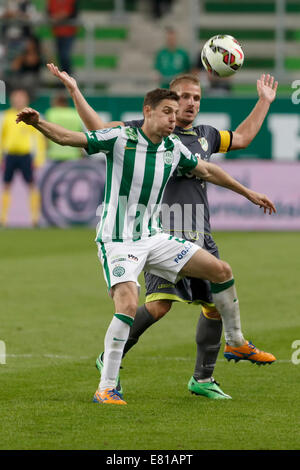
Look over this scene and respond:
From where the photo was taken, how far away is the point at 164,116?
666cm

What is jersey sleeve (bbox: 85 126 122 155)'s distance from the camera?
259 inches

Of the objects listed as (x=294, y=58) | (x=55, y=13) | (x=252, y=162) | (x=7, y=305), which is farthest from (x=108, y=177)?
(x=294, y=58)

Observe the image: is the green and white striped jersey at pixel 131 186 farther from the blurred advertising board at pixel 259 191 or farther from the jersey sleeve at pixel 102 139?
the blurred advertising board at pixel 259 191

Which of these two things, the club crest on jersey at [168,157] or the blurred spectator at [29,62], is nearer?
the club crest on jersey at [168,157]

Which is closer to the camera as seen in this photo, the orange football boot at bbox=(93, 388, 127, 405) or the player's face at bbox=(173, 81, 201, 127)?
the orange football boot at bbox=(93, 388, 127, 405)

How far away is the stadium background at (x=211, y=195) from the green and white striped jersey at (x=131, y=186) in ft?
3.75

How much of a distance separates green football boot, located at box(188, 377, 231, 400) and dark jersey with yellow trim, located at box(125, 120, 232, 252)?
0.93 m

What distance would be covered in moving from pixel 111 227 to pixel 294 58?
18878mm

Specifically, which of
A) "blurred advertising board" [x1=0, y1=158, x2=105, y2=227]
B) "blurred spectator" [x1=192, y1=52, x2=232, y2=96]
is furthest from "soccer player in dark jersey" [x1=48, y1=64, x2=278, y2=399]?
"blurred spectator" [x1=192, y1=52, x2=232, y2=96]

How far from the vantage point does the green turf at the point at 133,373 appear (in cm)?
570

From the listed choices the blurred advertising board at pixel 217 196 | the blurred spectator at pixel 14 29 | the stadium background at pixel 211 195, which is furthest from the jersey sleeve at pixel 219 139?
the blurred spectator at pixel 14 29

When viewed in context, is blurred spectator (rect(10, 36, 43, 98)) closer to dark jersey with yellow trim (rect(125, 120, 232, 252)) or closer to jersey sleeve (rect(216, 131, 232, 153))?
jersey sleeve (rect(216, 131, 232, 153))

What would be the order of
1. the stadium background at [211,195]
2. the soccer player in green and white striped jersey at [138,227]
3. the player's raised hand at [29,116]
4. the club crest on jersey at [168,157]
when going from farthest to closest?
the club crest on jersey at [168,157] < the soccer player in green and white striped jersey at [138,227] < the stadium background at [211,195] < the player's raised hand at [29,116]

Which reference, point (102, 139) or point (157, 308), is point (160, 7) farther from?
point (102, 139)
